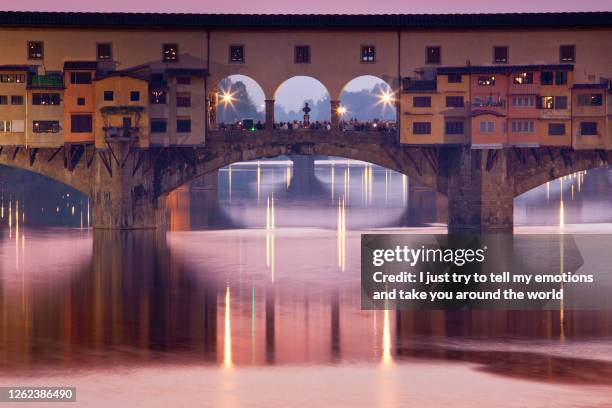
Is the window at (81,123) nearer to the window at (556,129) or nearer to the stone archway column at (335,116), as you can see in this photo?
the stone archway column at (335,116)

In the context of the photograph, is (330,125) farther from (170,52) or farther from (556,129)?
(556,129)

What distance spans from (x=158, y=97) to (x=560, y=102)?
90.8 ft

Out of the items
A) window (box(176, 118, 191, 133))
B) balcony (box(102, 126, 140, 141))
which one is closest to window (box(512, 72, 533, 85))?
window (box(176, 118, 191, 133))

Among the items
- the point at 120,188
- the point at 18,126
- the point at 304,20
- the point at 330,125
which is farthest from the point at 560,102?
the point at 18,126

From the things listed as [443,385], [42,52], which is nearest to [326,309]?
[443,385]

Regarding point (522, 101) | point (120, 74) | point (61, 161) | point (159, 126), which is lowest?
point (61, 161)

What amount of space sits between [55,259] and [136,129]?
13.7 meters

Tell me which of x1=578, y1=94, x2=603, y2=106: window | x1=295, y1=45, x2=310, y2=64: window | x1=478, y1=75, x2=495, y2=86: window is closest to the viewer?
x1=478, y1=75, x2=495, y2=86: window

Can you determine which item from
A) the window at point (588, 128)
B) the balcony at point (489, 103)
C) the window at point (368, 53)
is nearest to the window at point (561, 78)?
the window at point (588, 128)

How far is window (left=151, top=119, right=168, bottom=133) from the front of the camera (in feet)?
285

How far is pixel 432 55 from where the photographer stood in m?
88.1

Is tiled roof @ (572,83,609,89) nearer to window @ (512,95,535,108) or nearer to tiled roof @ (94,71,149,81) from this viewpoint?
window @ (512,95,535,108)

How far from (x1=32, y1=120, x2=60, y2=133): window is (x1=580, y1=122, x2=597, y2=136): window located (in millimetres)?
36058

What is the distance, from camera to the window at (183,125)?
87375 millimetres
